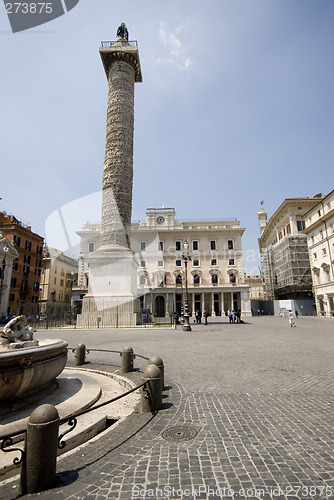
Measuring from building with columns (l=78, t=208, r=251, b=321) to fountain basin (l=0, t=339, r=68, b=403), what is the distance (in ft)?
112

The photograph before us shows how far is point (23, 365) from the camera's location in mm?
3828

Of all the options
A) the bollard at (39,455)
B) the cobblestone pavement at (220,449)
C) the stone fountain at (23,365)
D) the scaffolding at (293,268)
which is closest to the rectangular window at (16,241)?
the stone fountain at (23,365)

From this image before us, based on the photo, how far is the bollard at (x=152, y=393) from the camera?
3992 millimetres

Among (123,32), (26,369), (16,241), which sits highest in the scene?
(123,32)

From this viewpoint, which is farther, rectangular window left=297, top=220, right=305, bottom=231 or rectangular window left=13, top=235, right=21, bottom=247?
rectangular window left=297, top=220, right=305, bottom=231

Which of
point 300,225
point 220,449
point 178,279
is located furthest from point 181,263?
point 220,449

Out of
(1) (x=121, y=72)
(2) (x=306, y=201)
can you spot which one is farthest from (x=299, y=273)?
(1) (x=121, y=72)

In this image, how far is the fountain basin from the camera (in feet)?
12.1

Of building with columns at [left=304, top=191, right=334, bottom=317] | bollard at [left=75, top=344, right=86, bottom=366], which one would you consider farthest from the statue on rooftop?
bollard at [left=75, top=344, right=86, bottom=366]

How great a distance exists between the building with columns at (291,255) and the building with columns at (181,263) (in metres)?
6.11

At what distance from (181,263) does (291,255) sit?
1565cm

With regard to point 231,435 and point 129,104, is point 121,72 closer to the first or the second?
point 129,104

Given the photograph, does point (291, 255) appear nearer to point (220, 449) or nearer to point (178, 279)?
point (178, 279)
